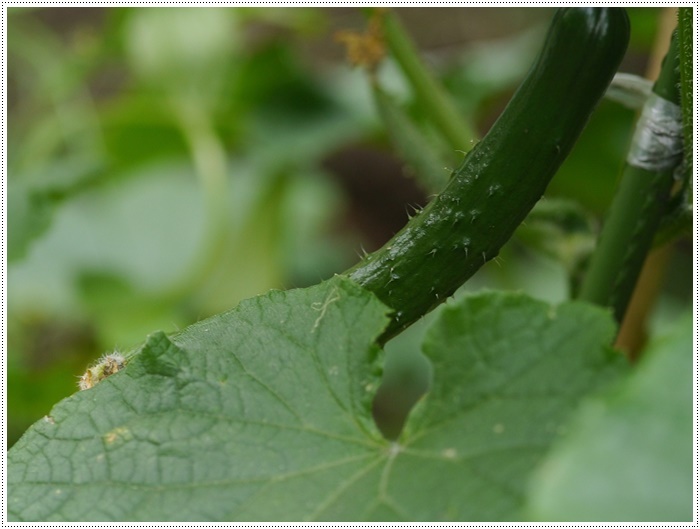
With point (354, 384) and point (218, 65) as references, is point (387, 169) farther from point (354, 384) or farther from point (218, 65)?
point (354, 384)

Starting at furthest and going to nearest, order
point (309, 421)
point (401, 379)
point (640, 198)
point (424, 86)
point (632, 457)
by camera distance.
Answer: point (401, 379)
point (424, 86)
point (640, 198)
point (309, 421)
point (632, 457)

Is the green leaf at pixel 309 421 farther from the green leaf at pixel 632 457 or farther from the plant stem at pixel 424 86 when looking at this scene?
the plant stem at pixel 424 86

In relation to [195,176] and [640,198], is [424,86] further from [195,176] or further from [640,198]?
[195,176]

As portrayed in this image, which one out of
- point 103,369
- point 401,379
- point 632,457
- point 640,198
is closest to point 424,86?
point 640,198

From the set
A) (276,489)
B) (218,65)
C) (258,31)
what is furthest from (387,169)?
(276,489)

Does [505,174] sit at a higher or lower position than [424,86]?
lower

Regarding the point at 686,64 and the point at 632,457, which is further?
the point at 686,64
